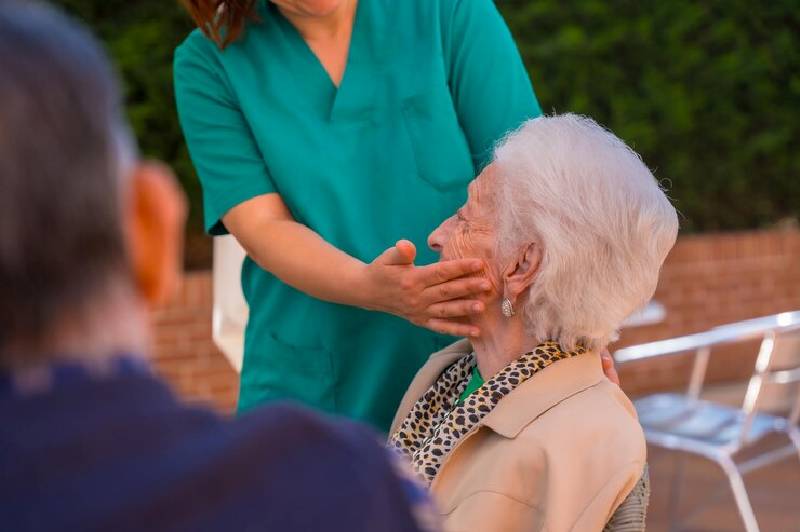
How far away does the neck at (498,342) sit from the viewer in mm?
2115

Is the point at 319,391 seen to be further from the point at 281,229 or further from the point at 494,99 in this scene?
the point at 494,99

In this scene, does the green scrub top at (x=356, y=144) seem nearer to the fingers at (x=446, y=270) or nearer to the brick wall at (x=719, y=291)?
the fingers at (x=446, y=270)

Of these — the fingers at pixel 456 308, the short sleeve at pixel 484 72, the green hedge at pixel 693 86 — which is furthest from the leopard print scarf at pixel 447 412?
the green hedge at pixel 693 86

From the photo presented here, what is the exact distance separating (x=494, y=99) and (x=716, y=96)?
4737mm

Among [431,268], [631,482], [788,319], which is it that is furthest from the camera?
[788,319]

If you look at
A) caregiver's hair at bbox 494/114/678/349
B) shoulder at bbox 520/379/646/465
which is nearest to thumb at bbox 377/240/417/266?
caregiver's hair at bbox 494/114/678/349

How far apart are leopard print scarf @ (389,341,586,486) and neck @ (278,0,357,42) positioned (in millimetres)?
657

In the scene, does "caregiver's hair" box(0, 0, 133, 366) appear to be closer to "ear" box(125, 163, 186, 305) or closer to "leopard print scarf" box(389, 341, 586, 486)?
"ear" box(125, 163, 186, 305)

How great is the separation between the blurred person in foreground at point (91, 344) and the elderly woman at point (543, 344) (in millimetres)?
1049

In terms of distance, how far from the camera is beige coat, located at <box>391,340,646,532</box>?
1826 millimetres

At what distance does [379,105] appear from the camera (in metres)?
2.27

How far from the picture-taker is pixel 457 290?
2.06 m

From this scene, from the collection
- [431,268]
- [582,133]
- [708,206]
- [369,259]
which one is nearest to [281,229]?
[369,259]

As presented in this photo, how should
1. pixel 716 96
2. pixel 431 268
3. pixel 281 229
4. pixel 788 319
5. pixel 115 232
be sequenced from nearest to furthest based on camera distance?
pixel 115 232 < pixel 431 268 < pixel 281 229 < pixel 788 319 < pixel 716 96
